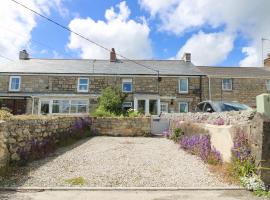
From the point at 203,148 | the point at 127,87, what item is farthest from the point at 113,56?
the point at 203,148

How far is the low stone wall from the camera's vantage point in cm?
1789

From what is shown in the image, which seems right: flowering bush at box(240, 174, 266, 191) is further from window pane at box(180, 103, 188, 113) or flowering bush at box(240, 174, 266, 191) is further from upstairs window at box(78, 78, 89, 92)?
upstairs window at box(78, 78, 89, 92)

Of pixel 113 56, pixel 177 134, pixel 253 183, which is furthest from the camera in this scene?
pixel 113 56

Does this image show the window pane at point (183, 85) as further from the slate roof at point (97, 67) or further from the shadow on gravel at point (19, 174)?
the shadow on gravel at point (19, 174)

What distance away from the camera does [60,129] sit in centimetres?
1293

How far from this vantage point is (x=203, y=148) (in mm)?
9484

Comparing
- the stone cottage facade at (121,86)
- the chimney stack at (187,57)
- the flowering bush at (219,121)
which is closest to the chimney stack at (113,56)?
the stone cottage facade at (121,86)

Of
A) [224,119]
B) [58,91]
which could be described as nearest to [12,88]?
[58,91]

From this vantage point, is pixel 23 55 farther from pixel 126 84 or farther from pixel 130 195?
pixel 130 195

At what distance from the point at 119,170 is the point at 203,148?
3.16 meters

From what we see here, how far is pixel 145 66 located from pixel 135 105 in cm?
633

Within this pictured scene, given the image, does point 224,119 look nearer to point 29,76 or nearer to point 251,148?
point 251,148

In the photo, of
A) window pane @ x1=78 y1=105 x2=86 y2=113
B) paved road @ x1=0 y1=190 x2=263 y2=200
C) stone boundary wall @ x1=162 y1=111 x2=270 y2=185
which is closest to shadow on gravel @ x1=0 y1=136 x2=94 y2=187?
paved road @ x1=0 y1=190 x2=263 y2=200

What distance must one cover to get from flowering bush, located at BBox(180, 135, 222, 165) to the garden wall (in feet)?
17.2
